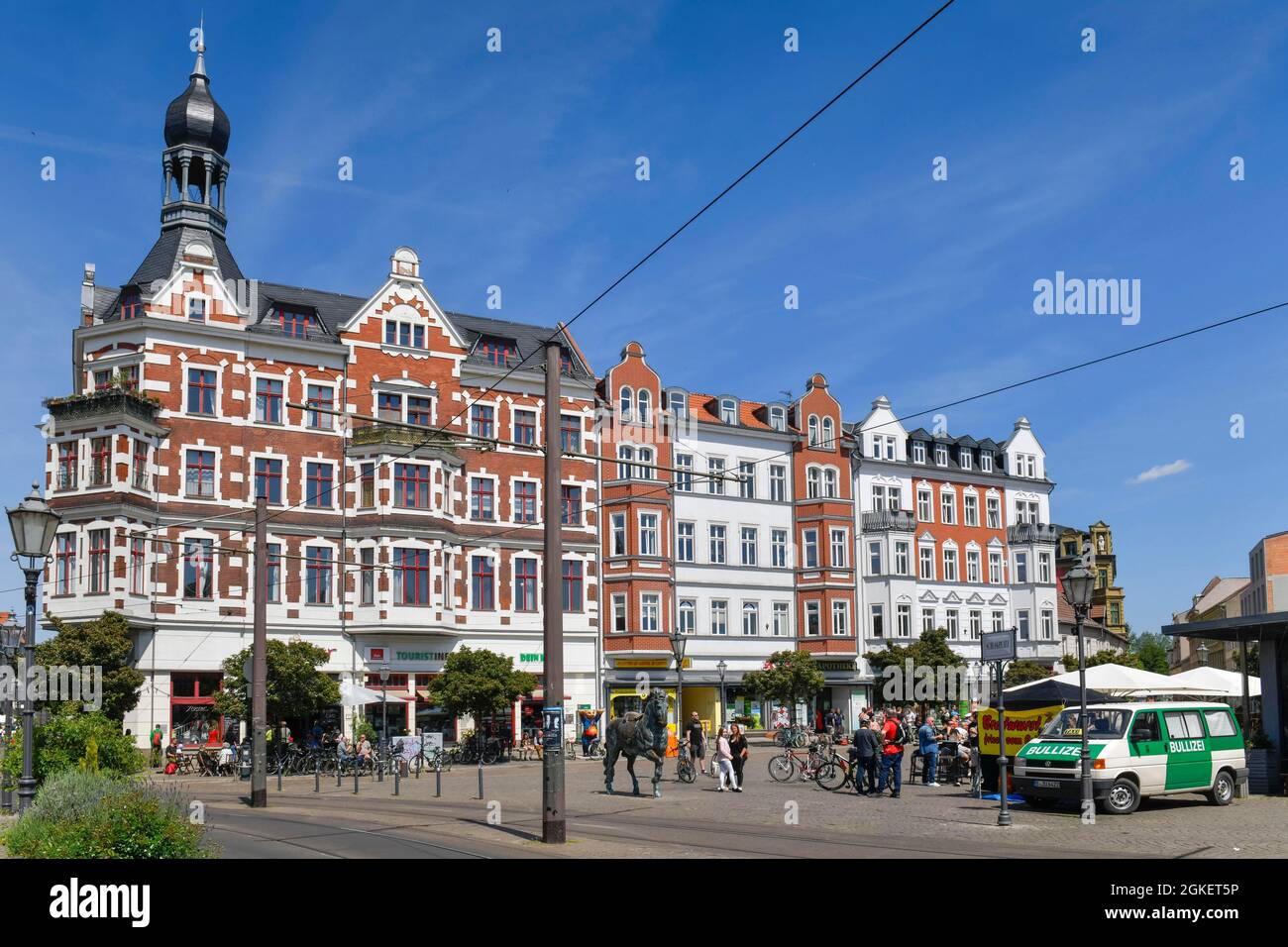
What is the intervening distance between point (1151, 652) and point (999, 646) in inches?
5266

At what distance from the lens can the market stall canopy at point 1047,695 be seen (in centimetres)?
2602

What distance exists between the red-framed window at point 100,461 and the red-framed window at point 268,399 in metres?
5.59

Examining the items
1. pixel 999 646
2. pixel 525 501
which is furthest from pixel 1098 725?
pixel 525 501

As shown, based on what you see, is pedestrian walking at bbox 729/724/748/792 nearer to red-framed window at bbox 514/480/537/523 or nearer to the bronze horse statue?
the bronze horse statue

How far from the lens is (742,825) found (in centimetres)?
2130

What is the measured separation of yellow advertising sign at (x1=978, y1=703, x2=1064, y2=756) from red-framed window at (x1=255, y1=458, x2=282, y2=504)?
2888 cm

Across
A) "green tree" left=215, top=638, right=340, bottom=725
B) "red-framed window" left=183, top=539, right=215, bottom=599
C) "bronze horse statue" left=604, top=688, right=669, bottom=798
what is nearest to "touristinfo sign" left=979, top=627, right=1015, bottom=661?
"bronze horse statue" left=604, top=688, right=669, bottom=798

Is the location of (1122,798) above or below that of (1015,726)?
below

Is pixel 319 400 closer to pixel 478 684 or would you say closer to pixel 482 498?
pixel 482 498

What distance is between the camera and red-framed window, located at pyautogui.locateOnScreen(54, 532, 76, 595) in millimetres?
41625

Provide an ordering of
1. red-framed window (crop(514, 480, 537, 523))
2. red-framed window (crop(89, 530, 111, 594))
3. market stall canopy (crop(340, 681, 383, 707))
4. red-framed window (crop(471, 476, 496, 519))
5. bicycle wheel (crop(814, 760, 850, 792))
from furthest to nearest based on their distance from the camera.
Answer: red-framed window (crop(514, 480, 537, 523)) < red-framed window (crop(471, 476, 496, 519)) < red-framed window (crop(89, 530, 111, 594)) < market stall canopy (crop(340, 681, 383, 707)) < bicycle wheel (crop(814, 760, 850, 792))
